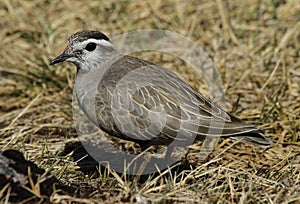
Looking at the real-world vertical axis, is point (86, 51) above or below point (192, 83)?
above

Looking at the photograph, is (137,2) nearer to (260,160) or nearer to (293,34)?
(293,34)

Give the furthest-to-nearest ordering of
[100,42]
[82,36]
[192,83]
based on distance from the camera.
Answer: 1. [192,83]
2. [100,42]
3. [82,36]

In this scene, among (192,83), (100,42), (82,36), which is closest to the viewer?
(82,36)

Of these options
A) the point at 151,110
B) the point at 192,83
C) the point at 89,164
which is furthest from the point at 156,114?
the point at 192,83

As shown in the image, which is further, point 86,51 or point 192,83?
point 192,83

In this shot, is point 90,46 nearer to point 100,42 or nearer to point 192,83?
point 100,42

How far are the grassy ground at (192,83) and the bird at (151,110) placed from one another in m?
0.32

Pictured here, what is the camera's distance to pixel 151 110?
192 inches

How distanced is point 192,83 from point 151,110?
208 cm

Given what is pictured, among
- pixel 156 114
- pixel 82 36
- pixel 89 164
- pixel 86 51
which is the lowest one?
pixel 89 164

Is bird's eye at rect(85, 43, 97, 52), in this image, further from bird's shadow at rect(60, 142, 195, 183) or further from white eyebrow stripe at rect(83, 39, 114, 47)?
bird's shadow at rect(60, 142, 195, 183)

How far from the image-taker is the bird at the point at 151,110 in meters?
4.88

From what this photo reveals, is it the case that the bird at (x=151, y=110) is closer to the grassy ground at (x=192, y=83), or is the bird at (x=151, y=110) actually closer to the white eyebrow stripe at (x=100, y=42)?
the white eyebrow stripe at (x=100, y=42)

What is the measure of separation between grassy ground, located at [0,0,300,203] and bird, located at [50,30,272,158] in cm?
32
